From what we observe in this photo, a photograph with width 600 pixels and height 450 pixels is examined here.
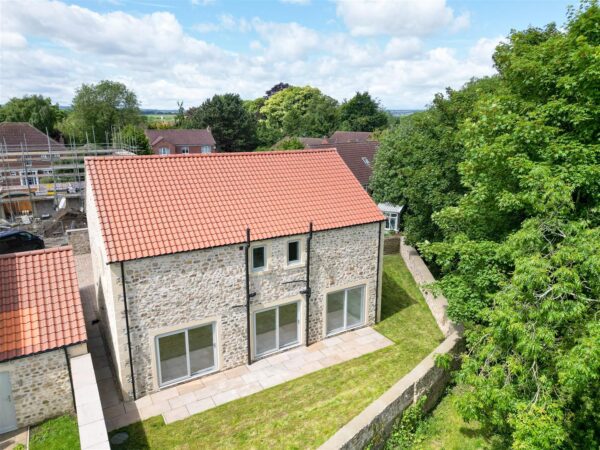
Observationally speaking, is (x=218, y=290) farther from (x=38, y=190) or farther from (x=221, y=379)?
(x=38, y=190)

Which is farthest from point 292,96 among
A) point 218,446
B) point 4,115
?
point 218,446

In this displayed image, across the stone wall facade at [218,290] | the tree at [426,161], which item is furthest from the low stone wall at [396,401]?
the tree at [426,161]

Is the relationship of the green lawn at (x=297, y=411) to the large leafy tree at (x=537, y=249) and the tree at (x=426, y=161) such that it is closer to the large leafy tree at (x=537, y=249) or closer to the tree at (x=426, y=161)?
the large leafy tree at (x=537, y=249)

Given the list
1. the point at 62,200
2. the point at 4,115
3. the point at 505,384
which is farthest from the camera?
the point at 4,115

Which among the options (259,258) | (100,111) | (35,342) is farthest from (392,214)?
(100,111)

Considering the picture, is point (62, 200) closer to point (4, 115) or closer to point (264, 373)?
point (264, 373)

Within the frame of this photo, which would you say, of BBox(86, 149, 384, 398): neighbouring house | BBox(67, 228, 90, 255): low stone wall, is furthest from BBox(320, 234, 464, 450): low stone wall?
BBox(67, 228, 90, 255): low stone wall

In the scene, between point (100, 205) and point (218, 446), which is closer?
point (218, 446)

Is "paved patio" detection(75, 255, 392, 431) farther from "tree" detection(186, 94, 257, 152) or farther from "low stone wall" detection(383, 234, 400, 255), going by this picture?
"tree" detection(186, 94, 257, 152)

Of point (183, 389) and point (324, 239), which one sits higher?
point (324, 239)
